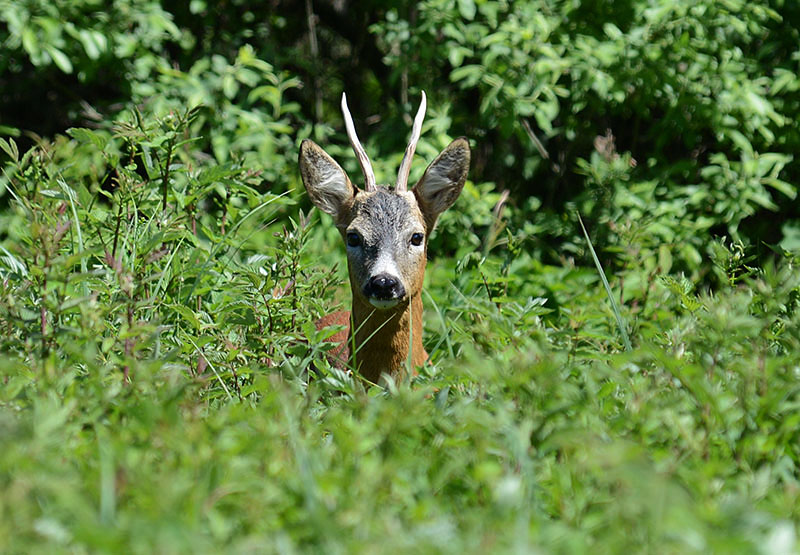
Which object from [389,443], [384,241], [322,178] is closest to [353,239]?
[384,241]

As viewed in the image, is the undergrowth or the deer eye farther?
the deer eye

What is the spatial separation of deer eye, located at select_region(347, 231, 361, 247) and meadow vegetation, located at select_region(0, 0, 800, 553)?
0.54 feet

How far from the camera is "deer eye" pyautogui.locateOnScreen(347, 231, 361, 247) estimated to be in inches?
153

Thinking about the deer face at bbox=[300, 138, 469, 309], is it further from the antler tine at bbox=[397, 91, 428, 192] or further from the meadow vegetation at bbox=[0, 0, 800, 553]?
the meadow vegetation at bbox=[0, 0, 800, 553]

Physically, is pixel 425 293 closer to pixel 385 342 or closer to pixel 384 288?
pixel 385 342

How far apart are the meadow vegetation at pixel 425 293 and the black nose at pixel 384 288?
0.21m

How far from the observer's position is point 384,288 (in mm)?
3531

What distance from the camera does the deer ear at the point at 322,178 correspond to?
4.07m

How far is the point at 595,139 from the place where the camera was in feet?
19.6

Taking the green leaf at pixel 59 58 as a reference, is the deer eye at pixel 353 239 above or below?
below

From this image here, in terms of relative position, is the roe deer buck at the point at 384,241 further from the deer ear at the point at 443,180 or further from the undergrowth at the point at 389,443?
the undergrowth at the point at 389,443

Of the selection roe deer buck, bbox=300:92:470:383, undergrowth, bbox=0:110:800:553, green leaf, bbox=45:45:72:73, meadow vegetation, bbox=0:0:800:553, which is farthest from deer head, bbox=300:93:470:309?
green leaf, bbox=45:45:72:73

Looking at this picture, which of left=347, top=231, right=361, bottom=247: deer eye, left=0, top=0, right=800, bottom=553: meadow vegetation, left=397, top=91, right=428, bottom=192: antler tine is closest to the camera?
left=0, top=0, right=800, bottom=553: meadow vegetation

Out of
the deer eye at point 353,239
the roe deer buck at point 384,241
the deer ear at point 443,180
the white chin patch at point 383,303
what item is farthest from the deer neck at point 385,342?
the deer ear at point 443,180
